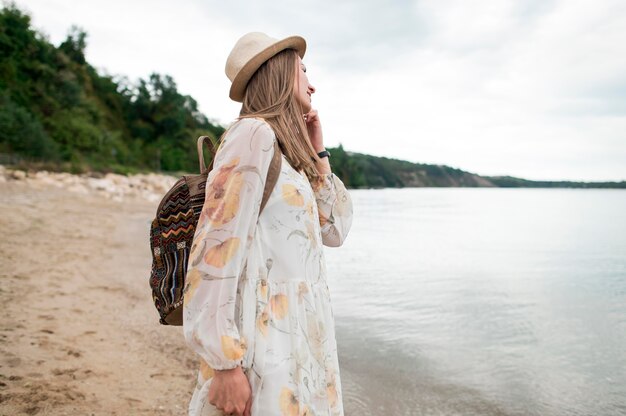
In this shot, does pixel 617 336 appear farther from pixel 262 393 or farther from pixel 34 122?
pixel 34 122

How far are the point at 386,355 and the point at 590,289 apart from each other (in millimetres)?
5750

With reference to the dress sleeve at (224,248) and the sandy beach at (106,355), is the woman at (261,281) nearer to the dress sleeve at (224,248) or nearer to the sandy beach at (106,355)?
the dress sleeve at (224,248)

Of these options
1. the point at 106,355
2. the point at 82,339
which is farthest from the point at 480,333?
the point at 82,339

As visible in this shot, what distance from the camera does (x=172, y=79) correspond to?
2640 inches

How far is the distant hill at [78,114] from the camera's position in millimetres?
30953

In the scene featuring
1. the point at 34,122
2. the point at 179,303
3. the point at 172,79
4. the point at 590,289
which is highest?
the point at 172,79

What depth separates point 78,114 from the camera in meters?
44.9

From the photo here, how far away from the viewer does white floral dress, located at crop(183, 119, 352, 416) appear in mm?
1116

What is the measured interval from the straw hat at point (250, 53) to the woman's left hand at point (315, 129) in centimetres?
35

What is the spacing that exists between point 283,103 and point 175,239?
1.69 feet

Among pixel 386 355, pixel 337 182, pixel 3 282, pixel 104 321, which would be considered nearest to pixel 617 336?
pixel 386 355

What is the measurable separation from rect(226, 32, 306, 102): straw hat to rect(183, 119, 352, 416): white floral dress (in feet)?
0.84

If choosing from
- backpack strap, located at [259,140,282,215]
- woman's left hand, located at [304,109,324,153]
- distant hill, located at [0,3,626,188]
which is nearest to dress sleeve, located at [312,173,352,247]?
woman's left hand, located at [304,109,324,153]

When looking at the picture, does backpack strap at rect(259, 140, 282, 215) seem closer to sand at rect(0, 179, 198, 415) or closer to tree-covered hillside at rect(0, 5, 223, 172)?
sand at rect(0, 179, 198, 415)
